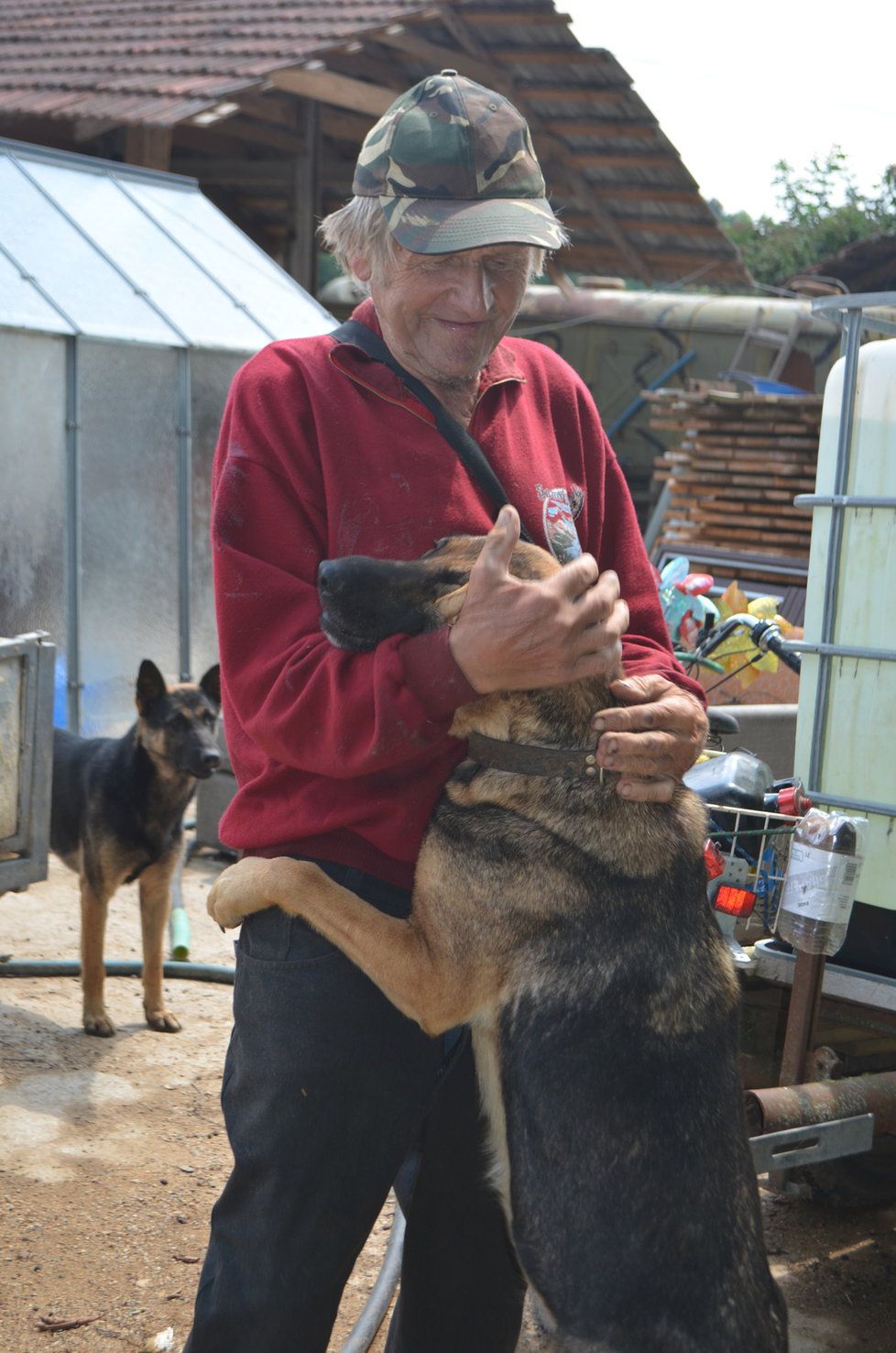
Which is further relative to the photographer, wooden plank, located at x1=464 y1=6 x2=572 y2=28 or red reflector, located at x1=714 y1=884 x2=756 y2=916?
wooden plank, located at x1=464 y1=6 x2=572 y2=28

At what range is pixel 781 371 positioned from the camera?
14961mm

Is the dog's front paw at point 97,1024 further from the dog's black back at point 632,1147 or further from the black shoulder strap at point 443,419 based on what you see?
the black shoulder strap at point 443,419

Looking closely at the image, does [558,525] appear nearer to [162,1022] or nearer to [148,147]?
[162,1022]

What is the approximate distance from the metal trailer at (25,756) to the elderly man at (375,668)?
2.32 m

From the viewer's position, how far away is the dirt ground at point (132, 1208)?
10.6 ft

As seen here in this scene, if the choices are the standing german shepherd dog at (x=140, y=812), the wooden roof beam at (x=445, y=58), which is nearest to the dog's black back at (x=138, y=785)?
the standing german shepherd dog at (x=140, y=812)

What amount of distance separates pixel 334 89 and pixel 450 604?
10.4m

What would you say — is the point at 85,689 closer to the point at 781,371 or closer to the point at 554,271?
the point at 554,271

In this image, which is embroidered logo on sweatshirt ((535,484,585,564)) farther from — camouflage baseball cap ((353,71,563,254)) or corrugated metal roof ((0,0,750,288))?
corrugated metal roof ((0,0,750,288))

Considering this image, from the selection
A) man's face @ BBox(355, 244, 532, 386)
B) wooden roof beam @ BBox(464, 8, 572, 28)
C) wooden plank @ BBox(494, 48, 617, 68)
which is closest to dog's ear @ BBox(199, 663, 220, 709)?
man's face @ BBox(355, 244, 532, 386)

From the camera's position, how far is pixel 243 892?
2.08 meters

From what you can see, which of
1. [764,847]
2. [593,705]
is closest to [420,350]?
[593,705]

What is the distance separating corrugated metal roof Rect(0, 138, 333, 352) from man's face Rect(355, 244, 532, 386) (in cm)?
580

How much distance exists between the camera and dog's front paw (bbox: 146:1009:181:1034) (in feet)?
16.3
